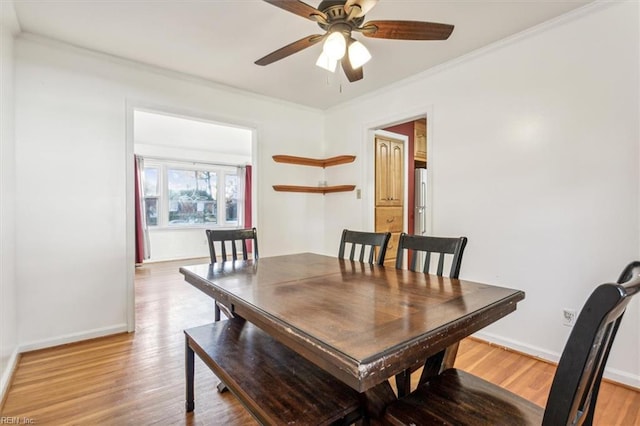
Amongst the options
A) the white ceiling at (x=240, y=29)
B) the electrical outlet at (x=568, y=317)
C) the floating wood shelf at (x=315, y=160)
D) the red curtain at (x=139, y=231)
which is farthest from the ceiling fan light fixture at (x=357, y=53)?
the red curtain at (x=139, y=231)

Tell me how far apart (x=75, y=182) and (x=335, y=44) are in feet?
7.96

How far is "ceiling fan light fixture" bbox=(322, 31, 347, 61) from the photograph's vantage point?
1597mm

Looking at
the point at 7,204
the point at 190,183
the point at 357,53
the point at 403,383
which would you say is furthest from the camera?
the point at 190,183

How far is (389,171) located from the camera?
406 centimetres

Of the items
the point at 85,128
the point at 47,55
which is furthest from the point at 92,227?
the point at 47,55

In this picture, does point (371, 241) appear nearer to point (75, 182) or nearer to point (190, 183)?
point (75, 182)

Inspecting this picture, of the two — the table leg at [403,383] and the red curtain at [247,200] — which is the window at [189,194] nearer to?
the red curtain at [247,200]

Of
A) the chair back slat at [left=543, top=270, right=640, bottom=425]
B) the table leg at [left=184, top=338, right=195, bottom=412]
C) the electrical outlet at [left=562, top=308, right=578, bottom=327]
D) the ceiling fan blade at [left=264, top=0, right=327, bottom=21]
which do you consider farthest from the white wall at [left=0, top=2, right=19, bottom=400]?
the electrical outlet at [left=562, top=308, right=578, bottom=327]

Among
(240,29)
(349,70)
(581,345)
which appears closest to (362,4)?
(349,70)

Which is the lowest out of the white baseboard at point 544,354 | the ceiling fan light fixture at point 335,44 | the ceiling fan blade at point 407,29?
the white baseboard at point 544,354

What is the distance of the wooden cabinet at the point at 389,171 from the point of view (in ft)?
12.8

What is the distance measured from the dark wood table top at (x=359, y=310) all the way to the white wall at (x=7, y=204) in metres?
1.24

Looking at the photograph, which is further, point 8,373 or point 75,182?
point 75,182

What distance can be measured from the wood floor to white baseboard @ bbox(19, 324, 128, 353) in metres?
0.05
